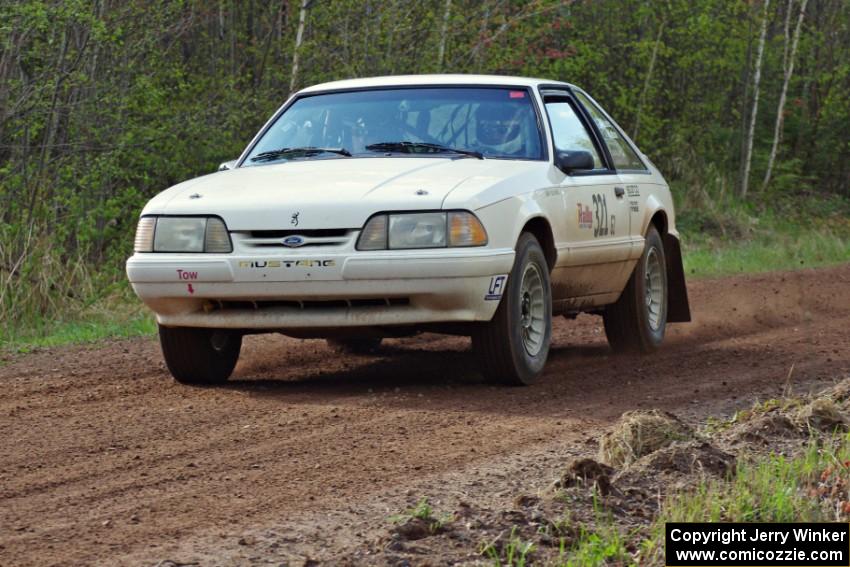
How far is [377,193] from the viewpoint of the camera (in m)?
7.18

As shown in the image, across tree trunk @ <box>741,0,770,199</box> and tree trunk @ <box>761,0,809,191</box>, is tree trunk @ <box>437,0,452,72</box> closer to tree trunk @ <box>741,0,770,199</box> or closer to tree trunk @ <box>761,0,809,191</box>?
tree trunk @ <box>741,0,770,199</box>

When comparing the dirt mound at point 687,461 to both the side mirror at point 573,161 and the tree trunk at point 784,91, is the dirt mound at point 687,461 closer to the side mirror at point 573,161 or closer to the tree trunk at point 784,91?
the side mirror at point 573,161

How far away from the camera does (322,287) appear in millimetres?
7121

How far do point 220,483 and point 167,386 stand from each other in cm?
274

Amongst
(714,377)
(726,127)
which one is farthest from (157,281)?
(726,127)

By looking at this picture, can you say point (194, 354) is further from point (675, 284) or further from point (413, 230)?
point (675, 284)

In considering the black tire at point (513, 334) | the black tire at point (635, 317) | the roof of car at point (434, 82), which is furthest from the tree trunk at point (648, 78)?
the black tire at point (513, 334)

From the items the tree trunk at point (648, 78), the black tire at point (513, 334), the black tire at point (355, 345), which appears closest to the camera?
the black tire at point (513, 334)

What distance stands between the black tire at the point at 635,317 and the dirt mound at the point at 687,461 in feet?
13.1

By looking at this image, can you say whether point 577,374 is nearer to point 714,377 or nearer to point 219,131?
point 714,377

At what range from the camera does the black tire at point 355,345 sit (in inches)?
390

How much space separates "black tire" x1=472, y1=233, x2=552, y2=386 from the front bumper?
0.14m

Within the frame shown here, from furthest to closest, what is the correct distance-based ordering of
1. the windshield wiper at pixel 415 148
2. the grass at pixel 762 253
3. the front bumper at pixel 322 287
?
the grass at pixel 762 253, the windshield wiper at pixel 415 148, the front bumper at pixel 322 287

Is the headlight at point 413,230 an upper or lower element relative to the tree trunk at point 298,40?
lower
